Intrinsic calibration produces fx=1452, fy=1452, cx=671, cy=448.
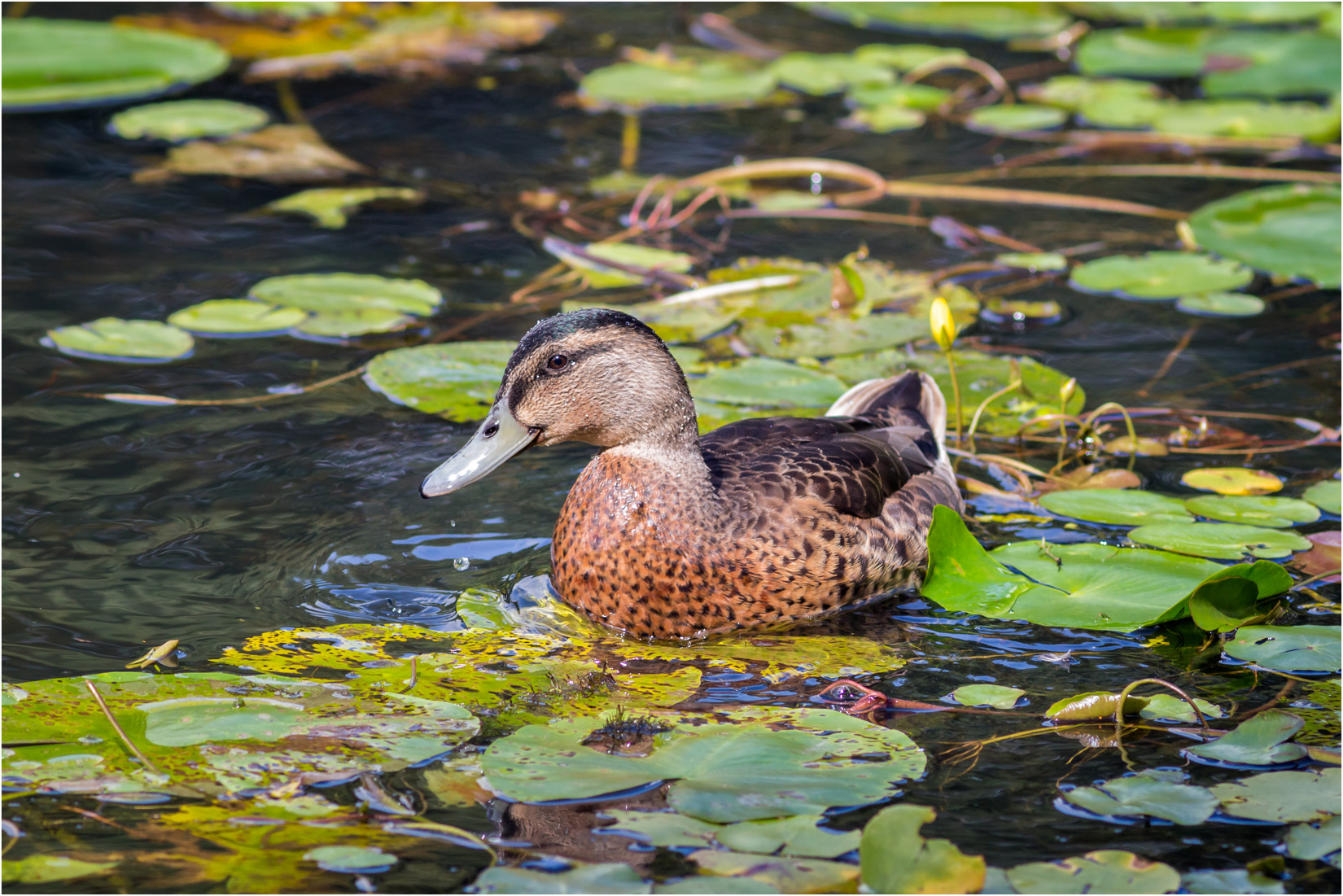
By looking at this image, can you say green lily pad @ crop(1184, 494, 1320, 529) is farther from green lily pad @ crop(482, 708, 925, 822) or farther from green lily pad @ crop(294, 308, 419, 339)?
green lily pad @ crop(294, 308, 419, 339)

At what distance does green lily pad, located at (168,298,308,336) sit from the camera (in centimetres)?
777

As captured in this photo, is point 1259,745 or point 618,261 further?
point 618,261

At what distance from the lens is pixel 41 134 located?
10508 millimetres

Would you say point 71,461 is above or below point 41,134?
below

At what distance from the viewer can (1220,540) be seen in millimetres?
5957

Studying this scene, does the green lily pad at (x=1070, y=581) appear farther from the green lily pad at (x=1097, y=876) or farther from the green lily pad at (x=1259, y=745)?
the green lily pad at (x=1097, y=876)

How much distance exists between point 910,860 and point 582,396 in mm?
2326

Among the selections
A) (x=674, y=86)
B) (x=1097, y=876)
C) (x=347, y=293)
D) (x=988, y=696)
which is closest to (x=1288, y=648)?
(x=988, y=696)

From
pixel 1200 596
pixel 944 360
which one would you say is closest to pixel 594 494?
pixel 1200 596

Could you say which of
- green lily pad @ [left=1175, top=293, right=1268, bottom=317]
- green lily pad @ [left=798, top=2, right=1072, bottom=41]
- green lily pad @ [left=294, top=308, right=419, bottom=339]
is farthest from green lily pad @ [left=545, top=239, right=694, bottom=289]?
green lily pad @ [left=798, top=2, right=1072, bottom=41]

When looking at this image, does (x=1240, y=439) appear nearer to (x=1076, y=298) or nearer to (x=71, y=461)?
(x=1076, y=298)

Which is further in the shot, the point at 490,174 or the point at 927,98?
the point at 927,98

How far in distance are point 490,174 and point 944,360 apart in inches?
162

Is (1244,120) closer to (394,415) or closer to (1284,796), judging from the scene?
(394,415)
